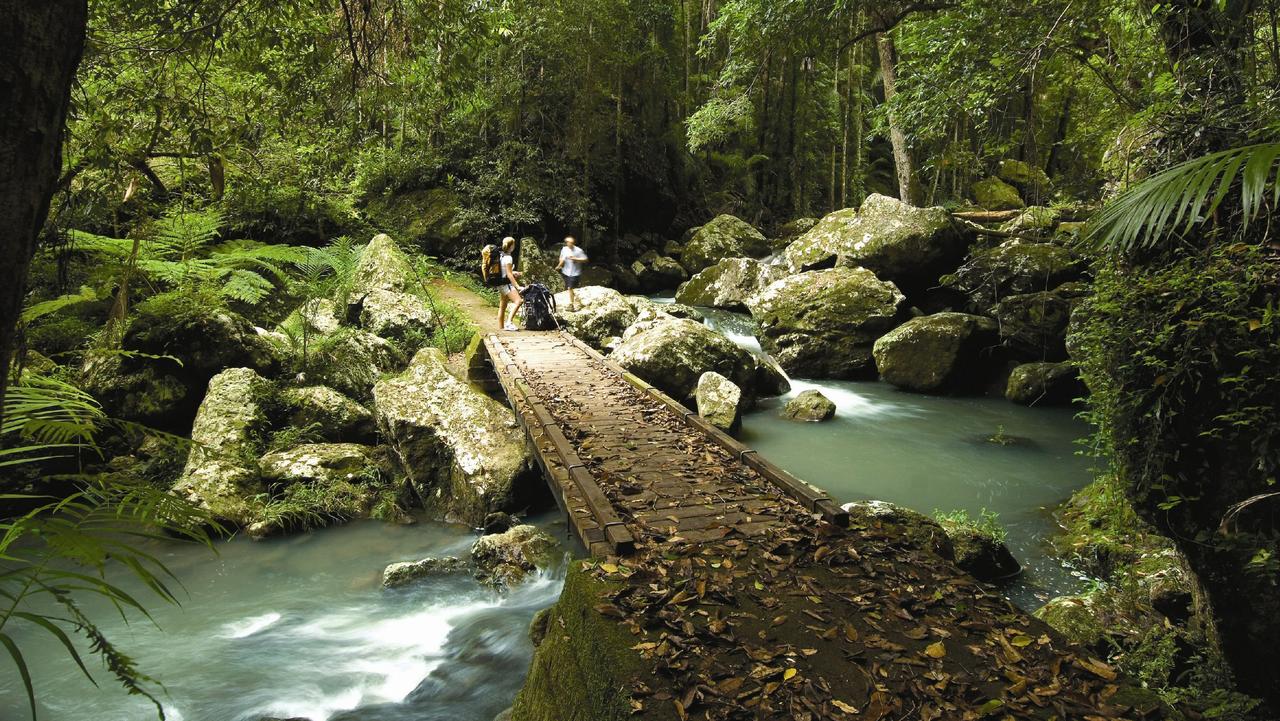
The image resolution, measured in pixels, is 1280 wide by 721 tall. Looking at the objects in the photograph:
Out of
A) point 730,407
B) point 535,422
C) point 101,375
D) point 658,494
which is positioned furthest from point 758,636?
point 101,375

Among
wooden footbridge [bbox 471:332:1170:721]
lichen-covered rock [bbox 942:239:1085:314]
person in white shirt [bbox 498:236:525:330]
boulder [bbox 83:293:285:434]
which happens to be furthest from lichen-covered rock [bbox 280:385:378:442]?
lichen-covered rock [bbox 942:239:1085:314]

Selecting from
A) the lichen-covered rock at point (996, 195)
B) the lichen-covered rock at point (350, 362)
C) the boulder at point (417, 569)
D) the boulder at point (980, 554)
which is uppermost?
the lichen-covered rock at point (996, 195)

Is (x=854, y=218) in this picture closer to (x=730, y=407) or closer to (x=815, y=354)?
(x=815, y=354)

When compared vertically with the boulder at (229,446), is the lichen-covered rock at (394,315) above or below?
above

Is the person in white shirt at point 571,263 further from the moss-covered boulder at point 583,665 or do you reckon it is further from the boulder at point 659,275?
the moss-covered boulder at point 583,665

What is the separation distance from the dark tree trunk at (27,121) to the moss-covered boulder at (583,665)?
8.11 ft

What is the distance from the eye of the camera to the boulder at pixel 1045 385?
1105 cm

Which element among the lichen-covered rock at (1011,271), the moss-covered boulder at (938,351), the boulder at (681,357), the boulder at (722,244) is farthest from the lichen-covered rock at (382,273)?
the lichen-covered rock at (1011,271)

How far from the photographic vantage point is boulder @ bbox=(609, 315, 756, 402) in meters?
10.3

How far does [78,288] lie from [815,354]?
40.1ft

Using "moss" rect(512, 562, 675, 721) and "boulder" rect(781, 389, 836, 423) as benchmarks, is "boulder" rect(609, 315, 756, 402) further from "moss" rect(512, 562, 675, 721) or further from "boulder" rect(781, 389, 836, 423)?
"moss" rect(512, 562, 675, 721)

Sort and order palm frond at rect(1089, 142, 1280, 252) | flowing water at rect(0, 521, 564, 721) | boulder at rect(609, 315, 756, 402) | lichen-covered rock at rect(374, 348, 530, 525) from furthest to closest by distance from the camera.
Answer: boulder at rect(609, 315, 756, 402) → lichen-covered rock at rect(374, 348, 530, 525) → flowing water at rect(0, 521, 564, 721) → palm frond at rect(1089, 142, 1280, 252)

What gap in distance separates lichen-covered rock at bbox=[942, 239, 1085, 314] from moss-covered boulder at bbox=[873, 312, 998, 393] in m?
0.75

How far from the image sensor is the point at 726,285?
17.5 m
